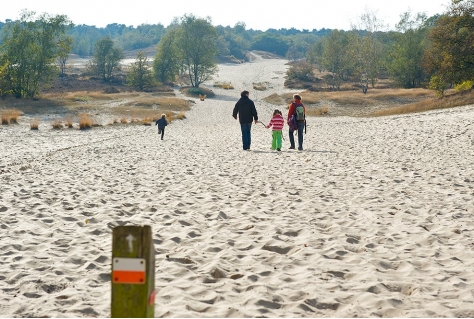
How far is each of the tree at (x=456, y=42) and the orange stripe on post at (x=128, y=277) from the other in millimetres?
41383

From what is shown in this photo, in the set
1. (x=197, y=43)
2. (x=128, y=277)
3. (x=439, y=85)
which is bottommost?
(x=128, y=277)

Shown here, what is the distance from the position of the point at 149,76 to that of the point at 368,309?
2984 inches

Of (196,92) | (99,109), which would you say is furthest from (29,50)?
(196,92)

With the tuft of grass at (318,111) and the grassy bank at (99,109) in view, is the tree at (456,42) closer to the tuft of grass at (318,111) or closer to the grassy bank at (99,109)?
the tuft of grass at (318,111)

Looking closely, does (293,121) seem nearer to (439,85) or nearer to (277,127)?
(277,127)

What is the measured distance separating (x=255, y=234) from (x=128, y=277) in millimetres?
4348

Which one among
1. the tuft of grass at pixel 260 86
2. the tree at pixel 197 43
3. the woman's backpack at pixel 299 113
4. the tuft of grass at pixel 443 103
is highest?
the tree at pixel 197 43

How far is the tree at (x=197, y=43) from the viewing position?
81625 millimetres

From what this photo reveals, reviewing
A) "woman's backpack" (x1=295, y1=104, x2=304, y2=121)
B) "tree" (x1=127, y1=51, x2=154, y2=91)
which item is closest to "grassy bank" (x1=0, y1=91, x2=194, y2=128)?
"tree" (x1=127, y1=51, x2=154, y2=91)

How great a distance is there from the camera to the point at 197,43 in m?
81.8

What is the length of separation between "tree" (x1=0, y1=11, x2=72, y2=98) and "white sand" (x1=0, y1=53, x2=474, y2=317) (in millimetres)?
42126

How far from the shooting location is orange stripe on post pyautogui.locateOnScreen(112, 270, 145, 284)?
9.51ft

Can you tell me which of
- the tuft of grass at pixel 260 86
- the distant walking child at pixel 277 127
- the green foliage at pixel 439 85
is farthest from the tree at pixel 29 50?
the distant walking child at pixel 277 127

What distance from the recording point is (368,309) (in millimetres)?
4586
